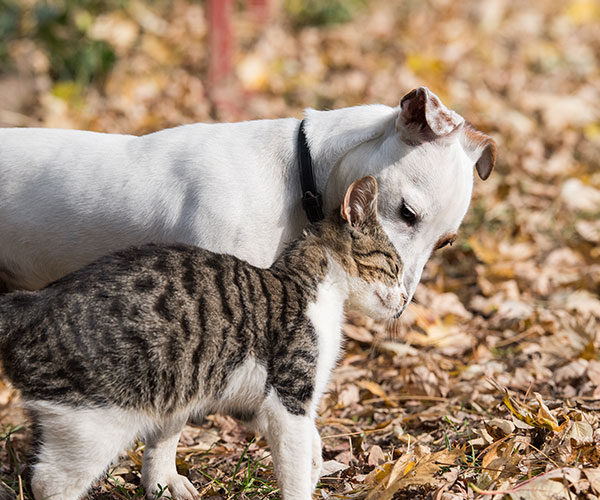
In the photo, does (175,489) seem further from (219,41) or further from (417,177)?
(219,41)

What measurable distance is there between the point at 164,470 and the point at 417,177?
1.67 meters

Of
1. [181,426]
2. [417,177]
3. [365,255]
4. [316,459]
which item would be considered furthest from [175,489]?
[417,177]

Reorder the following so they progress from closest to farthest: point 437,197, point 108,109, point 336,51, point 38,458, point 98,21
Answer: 1. point 38,458
2. point 437,197
3. point 108,109
4. point 98,21
5. point 336,51

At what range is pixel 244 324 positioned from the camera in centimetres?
303

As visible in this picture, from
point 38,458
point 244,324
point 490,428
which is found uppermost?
point 244,324

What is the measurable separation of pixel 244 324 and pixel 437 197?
1.14 metres

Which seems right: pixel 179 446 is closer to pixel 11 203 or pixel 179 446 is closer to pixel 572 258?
pixel 11 203

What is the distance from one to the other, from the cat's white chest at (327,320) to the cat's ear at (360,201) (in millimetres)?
211

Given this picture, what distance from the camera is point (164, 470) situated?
3.53 metres

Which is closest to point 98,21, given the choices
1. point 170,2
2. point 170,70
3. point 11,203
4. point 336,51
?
point 170,70

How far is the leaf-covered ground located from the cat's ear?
3.23 feet

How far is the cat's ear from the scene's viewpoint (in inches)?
127

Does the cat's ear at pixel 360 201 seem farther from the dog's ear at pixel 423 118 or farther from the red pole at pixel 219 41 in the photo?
the red pole at pixel 219 41

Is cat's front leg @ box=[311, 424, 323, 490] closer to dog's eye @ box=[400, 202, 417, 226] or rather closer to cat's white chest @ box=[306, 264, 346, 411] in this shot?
cat's white chest @ box=[306, 264, 346, 411]
